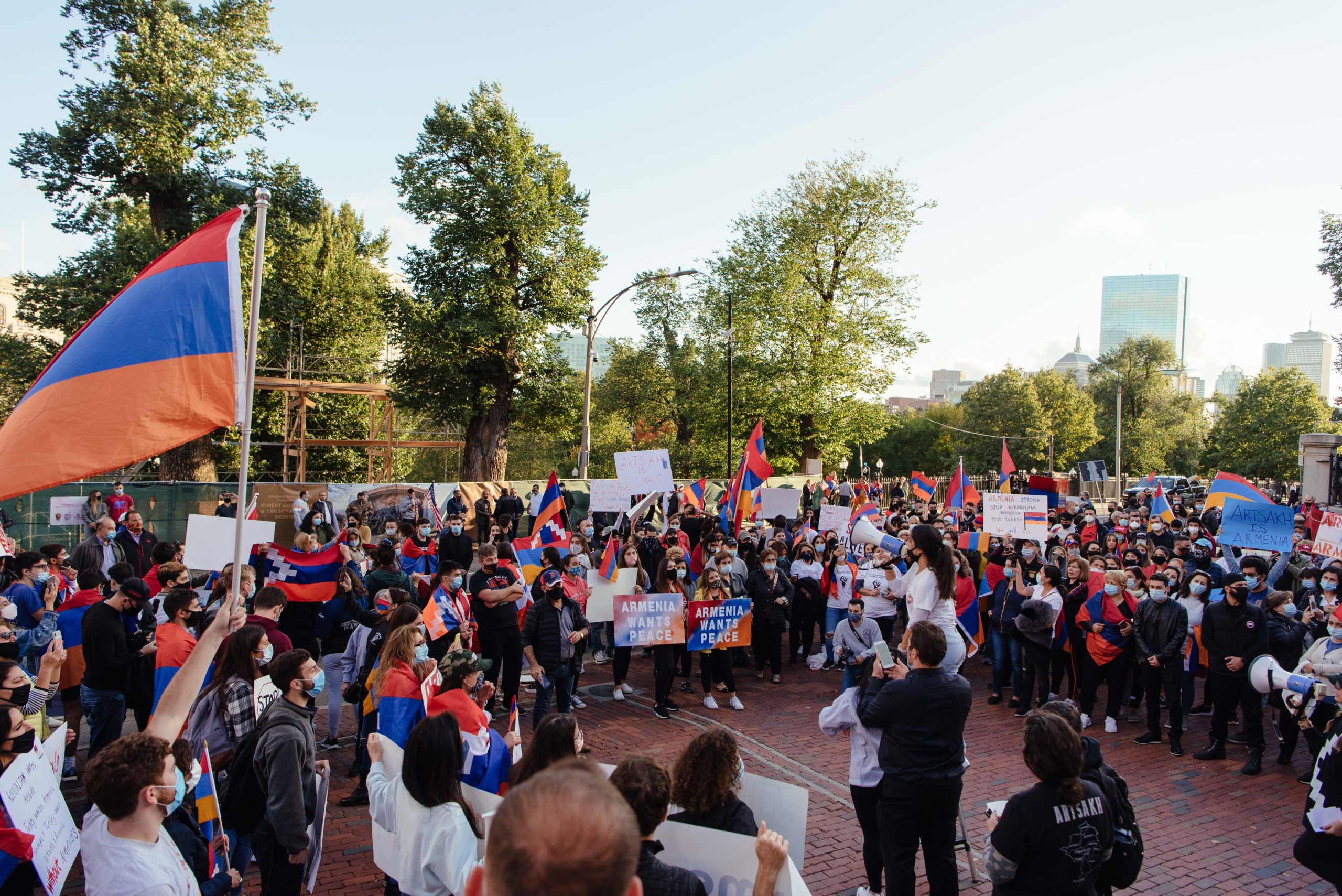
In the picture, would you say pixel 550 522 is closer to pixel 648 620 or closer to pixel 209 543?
pixel 648 620

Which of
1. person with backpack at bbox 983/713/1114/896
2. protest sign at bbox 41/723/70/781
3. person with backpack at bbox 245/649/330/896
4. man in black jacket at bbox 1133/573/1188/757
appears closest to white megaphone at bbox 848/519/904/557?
man in black jacket at bbox 1133/573/1188/757

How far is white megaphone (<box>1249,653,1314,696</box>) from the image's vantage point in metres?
6.32

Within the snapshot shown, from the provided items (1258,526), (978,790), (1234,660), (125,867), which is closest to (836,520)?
(1258,526)

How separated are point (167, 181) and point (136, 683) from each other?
2355 centimetres

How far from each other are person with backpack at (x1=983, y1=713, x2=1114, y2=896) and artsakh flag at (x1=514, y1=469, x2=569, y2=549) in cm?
962

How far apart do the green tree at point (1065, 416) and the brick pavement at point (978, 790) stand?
59532 mm

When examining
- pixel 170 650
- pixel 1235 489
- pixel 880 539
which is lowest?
pixel 170 650

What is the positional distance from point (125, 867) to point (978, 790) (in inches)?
263

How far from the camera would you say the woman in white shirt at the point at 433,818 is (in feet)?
12.4

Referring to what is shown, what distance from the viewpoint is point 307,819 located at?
462 centimetres

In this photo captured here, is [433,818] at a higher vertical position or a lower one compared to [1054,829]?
lower

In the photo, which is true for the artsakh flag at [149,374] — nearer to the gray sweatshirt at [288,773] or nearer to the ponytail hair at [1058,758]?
the gray sweatshirt at [288,773]

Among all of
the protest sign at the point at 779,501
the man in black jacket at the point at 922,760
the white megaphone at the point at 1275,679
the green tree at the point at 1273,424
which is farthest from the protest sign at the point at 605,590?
the green tree at the point at 1273,424

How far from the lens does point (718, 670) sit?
446 inches
